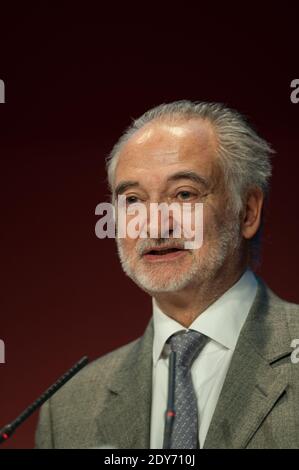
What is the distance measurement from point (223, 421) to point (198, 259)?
1.23 feet

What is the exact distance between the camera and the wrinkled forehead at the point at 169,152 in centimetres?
180

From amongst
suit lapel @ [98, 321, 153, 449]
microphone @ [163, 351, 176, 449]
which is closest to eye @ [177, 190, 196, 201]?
suit lapel @ [98, 321, 153, 449]

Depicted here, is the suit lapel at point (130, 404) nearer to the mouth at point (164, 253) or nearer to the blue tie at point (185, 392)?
the blue tie at point (185, 392)

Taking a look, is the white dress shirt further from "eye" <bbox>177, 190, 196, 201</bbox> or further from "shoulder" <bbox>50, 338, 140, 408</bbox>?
"eye" <bbox>177, 190, 196, 201</bbox>

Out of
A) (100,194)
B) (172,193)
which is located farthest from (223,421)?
(100,194)

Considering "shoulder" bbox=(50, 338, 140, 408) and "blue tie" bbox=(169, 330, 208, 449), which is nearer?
"blue tie" bbox=(169, 330, 208, 449)

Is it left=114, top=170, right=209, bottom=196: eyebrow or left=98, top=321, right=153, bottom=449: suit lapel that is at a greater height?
left=114, top=170, right=209, bottom=196: eyebrow

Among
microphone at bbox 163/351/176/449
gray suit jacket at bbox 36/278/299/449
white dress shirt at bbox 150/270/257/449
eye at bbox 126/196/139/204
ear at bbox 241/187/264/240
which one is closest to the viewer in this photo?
microphone at bbox 163/351/176/449

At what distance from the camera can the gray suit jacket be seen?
1581 millimetres

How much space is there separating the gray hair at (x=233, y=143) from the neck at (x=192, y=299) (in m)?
0.18

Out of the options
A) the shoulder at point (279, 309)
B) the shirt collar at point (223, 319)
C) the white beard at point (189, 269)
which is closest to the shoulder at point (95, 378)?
the shirt collar at point (223, 319)

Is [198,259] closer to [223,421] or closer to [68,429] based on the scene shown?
[223,421]

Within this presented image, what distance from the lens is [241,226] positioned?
192cm
